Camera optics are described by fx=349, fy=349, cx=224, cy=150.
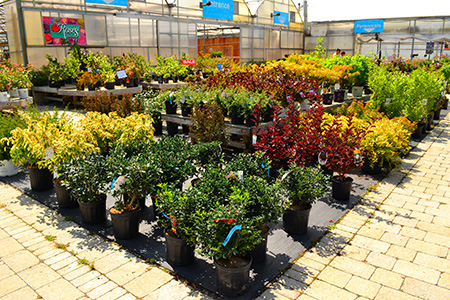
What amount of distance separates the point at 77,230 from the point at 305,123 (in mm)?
3362

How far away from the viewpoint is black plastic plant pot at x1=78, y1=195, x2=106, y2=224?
3.77 metres

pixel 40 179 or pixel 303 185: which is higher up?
pixel 303 185

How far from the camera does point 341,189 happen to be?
14.6 ft

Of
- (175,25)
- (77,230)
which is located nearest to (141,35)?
(175,25)

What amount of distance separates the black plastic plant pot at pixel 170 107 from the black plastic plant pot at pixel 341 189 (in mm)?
4040

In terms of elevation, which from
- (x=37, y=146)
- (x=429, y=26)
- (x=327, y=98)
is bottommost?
(x=37, y=146)

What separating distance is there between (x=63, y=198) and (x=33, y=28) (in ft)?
34.2

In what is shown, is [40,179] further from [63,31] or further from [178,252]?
[63,31]

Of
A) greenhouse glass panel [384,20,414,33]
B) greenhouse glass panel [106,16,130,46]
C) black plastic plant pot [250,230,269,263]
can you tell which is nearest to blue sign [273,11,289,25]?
greenhouse glass panel [384,20,414,33]

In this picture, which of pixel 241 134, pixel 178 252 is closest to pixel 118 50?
pixel 241 134

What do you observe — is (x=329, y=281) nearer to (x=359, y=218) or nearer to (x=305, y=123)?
(x=359, y=218)

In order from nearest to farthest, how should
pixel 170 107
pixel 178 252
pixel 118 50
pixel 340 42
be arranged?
pixel 178 252, pixel 170 107, pixel 118 50, pixel 340 42

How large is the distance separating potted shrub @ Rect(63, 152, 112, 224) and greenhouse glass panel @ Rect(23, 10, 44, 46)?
10.4 m

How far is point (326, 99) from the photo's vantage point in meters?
8.50
